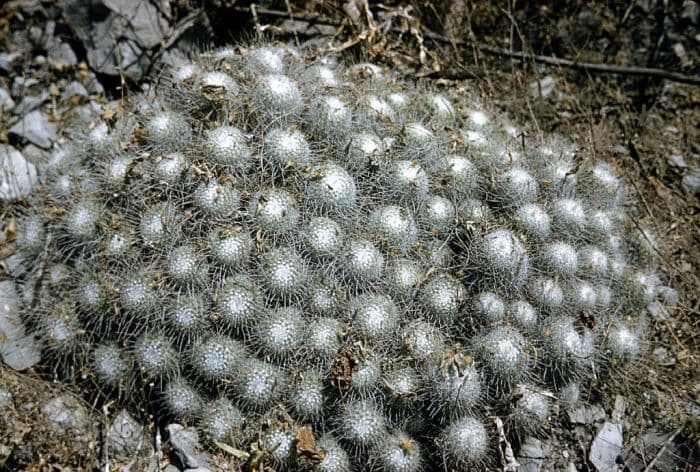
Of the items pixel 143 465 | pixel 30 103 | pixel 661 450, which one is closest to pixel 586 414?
pixel 661 450

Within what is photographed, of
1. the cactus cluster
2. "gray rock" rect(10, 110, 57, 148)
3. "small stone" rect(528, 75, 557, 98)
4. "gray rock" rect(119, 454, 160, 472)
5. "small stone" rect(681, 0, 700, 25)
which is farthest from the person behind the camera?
"small stone" rect(681, 0, 700, 25)

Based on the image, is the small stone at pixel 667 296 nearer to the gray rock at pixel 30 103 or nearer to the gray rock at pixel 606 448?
the gray rock at pixel 606 448

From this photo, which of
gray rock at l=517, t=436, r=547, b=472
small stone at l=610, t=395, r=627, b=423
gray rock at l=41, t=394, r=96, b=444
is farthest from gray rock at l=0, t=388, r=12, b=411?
small stone at l=610, t=395, r=627, b=423

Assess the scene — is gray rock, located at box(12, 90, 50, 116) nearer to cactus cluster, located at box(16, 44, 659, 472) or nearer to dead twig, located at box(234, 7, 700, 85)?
cactus cluster, located at box(16, 44, 659, 472)

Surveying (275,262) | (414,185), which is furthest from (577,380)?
(275,262)

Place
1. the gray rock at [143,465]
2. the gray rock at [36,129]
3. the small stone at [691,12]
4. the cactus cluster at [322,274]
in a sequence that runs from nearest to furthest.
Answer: the cactus cluster at [322,274]
the gray rock at [143,465]
the gray rock at [36,129]
the small stone at [691,12]

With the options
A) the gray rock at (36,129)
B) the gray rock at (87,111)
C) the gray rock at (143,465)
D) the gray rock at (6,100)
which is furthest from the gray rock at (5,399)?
the gray rock at (6,100)

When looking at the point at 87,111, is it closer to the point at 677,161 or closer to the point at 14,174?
the point at 14,174
